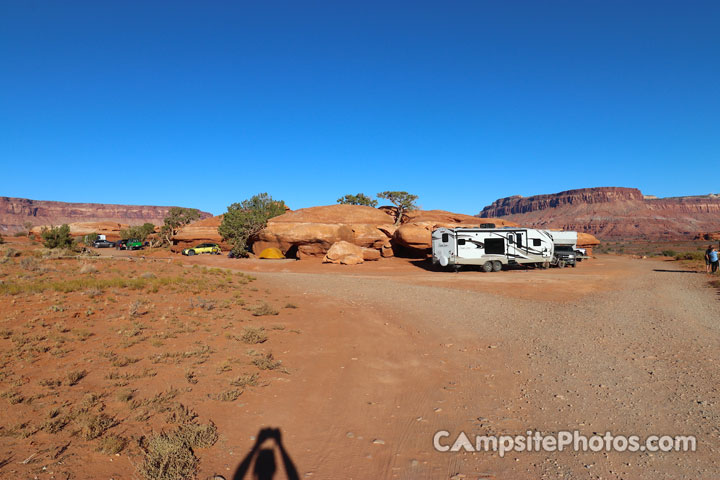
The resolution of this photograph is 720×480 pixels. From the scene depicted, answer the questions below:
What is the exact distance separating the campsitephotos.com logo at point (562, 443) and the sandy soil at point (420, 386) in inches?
4.5

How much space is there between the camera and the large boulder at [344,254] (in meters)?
29.7

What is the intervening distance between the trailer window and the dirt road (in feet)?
41.2

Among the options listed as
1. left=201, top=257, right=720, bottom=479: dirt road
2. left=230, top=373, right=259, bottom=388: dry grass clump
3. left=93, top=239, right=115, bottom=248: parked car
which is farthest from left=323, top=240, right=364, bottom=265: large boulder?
left=93, top=239, right=115, bottom=248: parked car

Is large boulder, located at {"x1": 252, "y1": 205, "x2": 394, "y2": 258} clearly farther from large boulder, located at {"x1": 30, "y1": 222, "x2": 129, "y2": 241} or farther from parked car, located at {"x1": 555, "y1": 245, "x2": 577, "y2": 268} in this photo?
large boulder, located at {"x1": 30, "y1": 222, "x2": 129, "y2": 241}

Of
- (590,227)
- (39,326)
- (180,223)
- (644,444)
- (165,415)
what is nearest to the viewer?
(644,444)

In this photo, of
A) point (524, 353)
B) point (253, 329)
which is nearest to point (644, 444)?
point (524, 353)

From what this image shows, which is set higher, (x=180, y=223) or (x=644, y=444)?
(x=180, y=223)

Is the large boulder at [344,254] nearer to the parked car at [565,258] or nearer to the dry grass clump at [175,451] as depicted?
the parked car at [565,258]

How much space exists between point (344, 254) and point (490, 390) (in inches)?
975

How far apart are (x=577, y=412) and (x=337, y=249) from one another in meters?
26.1

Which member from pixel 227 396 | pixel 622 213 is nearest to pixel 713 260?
pixel 227 396

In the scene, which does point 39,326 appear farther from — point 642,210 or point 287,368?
point 642,210

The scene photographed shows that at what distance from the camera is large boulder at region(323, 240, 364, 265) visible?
97.5ft

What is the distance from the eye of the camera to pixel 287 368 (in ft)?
22.0
